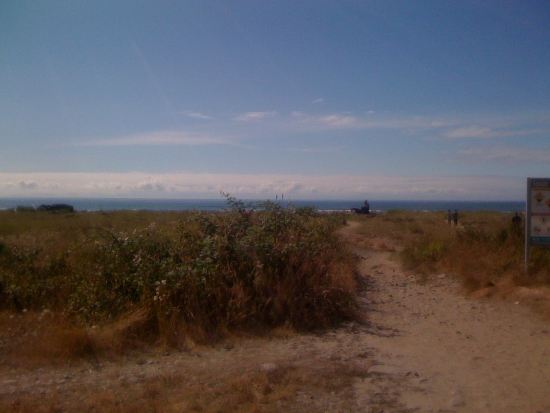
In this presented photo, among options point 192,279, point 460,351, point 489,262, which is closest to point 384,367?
point 460,351

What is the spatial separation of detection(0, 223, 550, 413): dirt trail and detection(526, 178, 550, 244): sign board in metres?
2.41

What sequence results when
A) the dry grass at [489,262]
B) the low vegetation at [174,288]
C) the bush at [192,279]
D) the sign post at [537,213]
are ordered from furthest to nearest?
1. the sign post at [537,213]
2. the dry grass at [489,262]
3. the bush at [192,279]
4. the low vegetation at [174,288]

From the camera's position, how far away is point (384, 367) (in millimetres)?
5215

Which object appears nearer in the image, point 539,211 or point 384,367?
point 384,367

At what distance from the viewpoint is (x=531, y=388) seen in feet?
15.1

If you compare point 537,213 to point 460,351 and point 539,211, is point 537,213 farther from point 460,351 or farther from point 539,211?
point 460,351

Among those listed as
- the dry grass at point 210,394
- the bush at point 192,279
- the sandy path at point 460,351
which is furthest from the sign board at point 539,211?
the dry grass at point 210,394

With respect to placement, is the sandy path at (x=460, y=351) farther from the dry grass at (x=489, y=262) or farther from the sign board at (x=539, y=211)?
the sign board at (x=539, y=211)

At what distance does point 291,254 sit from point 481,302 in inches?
148

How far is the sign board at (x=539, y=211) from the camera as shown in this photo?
937cm

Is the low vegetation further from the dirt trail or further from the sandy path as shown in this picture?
the sandy path

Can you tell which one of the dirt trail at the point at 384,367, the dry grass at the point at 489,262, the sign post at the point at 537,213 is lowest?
the dirt trail at the point at 384,367

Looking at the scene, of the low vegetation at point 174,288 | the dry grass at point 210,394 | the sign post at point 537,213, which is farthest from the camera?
the sign post at point 537,213

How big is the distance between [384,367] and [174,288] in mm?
3085
